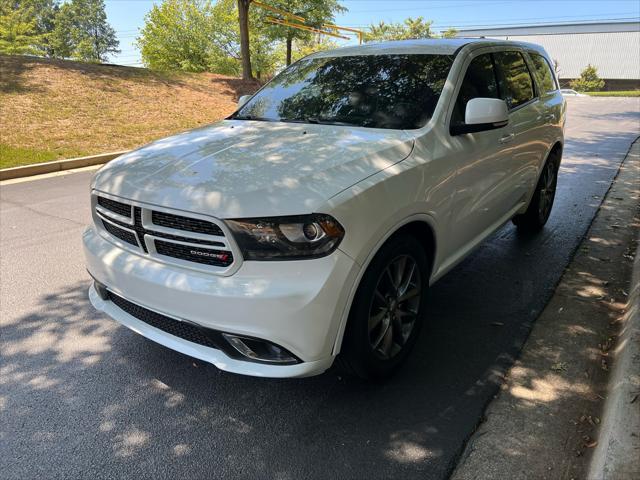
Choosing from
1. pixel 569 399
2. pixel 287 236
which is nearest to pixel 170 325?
pixel 287 236

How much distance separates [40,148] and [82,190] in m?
3.58

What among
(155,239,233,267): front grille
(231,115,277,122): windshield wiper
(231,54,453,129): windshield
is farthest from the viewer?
(231,115,277,122): windshield wiper

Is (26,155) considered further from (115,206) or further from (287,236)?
(287,236)

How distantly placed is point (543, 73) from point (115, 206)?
4.57 meters

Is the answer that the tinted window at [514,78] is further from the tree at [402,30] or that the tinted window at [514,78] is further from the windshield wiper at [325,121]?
the tree at [402,30]

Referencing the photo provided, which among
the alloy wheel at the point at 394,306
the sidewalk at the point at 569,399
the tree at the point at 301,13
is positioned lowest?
the sidewalk at the point at 569,399

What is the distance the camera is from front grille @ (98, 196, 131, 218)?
8.46 ft

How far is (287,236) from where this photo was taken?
2193 millimetres

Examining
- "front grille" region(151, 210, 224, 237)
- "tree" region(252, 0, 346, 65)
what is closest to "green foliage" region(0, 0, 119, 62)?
"tree" region(252, 0, 346, 65)

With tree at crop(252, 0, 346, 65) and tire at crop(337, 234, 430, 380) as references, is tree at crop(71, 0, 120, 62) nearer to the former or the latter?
tree at crop(252, 0, 346, 65)

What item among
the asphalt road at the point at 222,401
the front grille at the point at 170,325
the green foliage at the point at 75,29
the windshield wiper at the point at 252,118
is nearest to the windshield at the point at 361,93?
the windshield wiper at the point at 252,118

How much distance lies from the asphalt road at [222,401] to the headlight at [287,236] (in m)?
0.95

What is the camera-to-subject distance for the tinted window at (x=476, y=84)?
3.28 metres

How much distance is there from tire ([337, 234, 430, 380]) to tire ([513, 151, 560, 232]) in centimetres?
271
